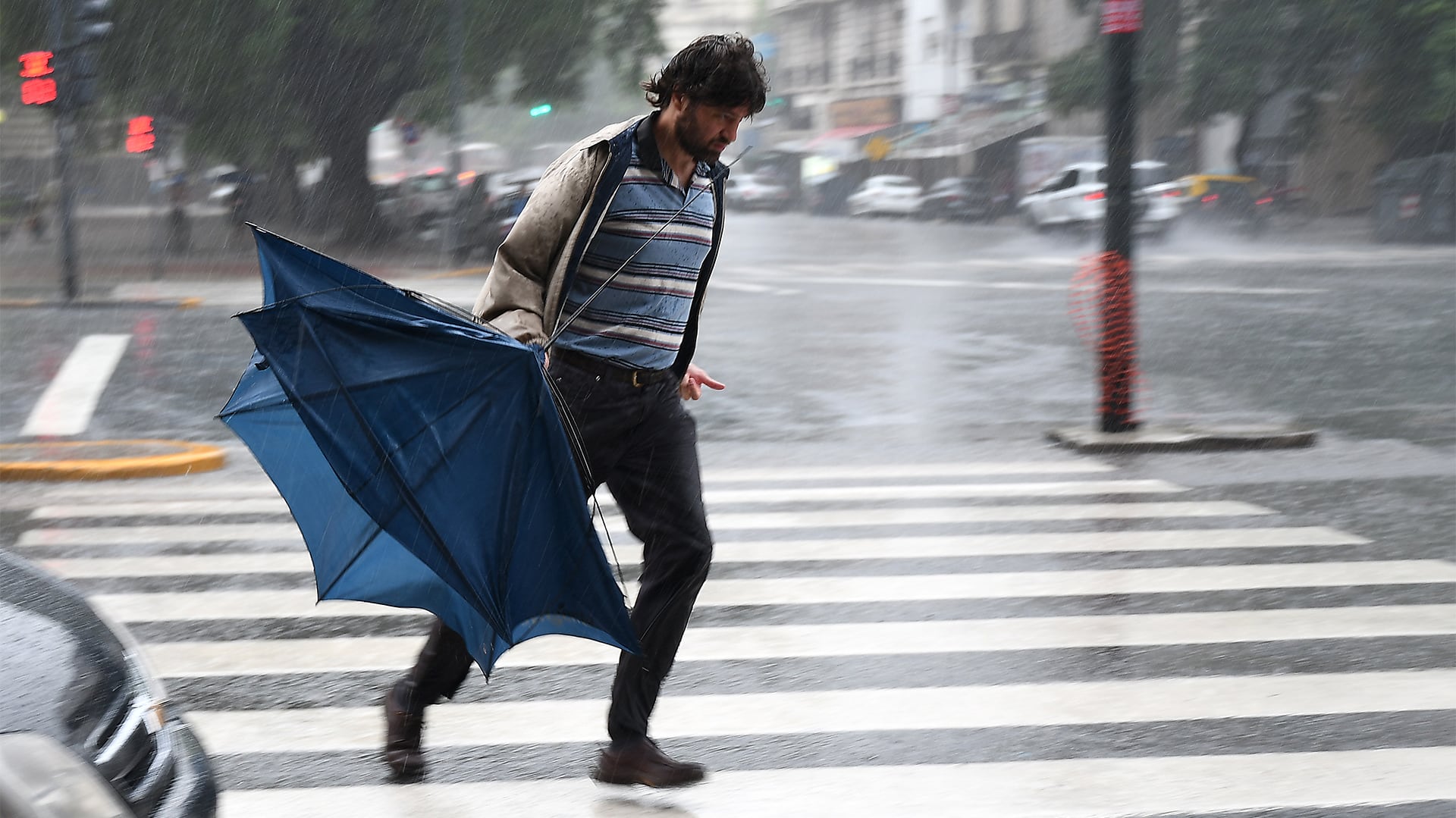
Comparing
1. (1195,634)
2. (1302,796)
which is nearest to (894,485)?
(1195,634)

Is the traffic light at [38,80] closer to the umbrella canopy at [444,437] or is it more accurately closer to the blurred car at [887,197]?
the umbrella canopy at [444,437]

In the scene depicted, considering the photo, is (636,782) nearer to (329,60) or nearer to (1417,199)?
(1417,199)

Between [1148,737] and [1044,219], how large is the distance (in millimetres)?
32013

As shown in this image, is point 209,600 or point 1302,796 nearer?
point 1302,796

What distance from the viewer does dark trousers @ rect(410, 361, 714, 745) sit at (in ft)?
12.8

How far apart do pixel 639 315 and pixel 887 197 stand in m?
44.8

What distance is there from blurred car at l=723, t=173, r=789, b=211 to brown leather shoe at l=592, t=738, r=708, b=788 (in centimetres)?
5165

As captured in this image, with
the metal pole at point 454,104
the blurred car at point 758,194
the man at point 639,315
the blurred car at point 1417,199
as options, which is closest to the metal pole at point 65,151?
the metal pole at point 454,104

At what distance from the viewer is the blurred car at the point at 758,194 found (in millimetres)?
55438

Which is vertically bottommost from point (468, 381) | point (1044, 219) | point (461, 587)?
point (1044, 219)

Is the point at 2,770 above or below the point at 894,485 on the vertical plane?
above

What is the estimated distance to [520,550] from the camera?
3.61 meters

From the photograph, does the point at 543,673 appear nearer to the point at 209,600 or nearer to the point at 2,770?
the point at 209,600

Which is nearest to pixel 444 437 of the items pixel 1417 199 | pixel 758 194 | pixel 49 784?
pixel 49 784
